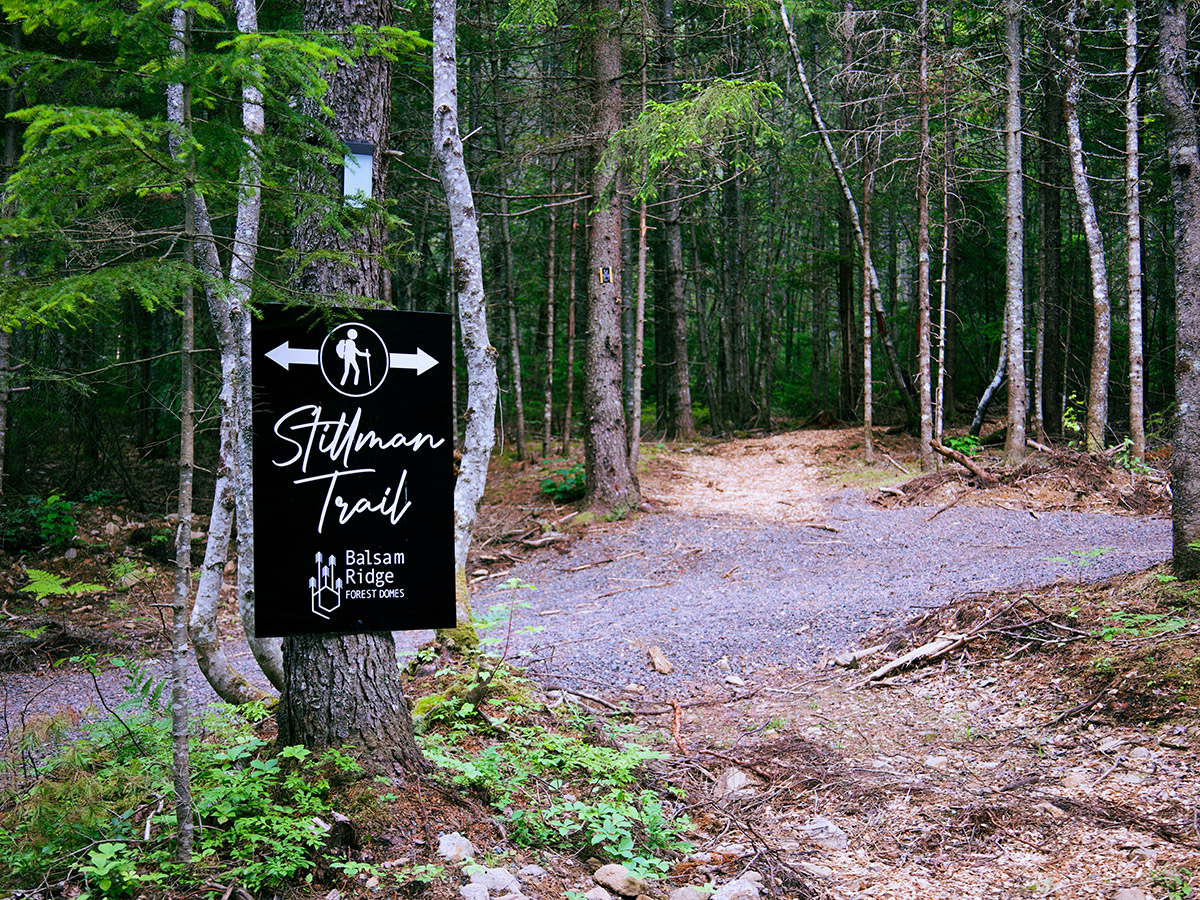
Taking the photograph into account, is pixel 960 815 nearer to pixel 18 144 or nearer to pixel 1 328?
pixel 1 328

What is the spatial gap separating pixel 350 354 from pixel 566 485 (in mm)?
9694

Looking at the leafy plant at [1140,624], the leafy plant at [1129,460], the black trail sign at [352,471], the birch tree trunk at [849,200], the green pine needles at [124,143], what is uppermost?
the birch tree trunk at [849,200]

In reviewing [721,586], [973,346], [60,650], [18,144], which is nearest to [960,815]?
[721,586]

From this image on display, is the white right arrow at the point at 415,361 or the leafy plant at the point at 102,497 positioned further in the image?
the leafy plant at the point at 102,497

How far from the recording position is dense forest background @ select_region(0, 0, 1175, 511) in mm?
2625

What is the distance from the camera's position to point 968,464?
12.3m

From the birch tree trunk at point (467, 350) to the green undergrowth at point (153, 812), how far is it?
6.36 feet

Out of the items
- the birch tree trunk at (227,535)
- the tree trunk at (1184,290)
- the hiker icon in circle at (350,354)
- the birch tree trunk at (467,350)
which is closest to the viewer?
the hiker icon in circle at (350,354)

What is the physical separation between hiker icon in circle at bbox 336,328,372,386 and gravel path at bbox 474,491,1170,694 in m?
2.89

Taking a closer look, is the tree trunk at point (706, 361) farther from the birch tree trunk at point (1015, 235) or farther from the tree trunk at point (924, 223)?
the birch tree trunk at point (1015, 235)

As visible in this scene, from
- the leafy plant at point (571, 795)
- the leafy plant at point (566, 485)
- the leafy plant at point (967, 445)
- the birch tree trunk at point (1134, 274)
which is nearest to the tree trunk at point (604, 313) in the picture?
the leafy plant at point (566, 485)

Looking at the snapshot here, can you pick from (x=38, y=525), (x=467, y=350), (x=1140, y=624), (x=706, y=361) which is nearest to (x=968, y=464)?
(x=1140, y=624)

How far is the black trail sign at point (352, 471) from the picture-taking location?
3.14m

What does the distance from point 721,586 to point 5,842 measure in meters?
6.86
